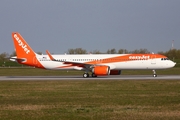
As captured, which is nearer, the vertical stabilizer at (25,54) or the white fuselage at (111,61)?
the white fuselage at (111,61)

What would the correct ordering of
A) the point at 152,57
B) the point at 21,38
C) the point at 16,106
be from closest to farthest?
the point at 16,106 → the point at 152,57 → the point at 21,38

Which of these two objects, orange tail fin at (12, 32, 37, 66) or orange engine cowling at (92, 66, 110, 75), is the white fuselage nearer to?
orange tail fin at (12, 32, 37, 66)

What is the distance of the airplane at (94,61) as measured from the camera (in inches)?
1879

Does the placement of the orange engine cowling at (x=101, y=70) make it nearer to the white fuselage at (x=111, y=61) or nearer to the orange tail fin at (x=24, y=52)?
the white fuselage at (x=111, y=61)

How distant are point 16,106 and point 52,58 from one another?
1203 inches

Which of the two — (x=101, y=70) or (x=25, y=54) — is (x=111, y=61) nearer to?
(x=101, y=70)

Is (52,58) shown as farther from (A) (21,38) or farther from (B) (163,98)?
(B) (163,98)

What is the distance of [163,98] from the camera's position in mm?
21641

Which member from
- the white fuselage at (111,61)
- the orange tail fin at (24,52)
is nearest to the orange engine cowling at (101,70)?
the white fuselage at (111,61)

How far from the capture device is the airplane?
47.7 m

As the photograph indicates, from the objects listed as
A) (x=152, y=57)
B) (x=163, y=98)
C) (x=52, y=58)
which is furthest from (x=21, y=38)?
(x=163, y=98)

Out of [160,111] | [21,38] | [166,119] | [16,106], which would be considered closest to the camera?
[166,119]

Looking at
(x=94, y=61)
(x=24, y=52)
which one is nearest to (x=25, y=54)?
(x=24, y=52)

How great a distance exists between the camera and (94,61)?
4916 centimetres
